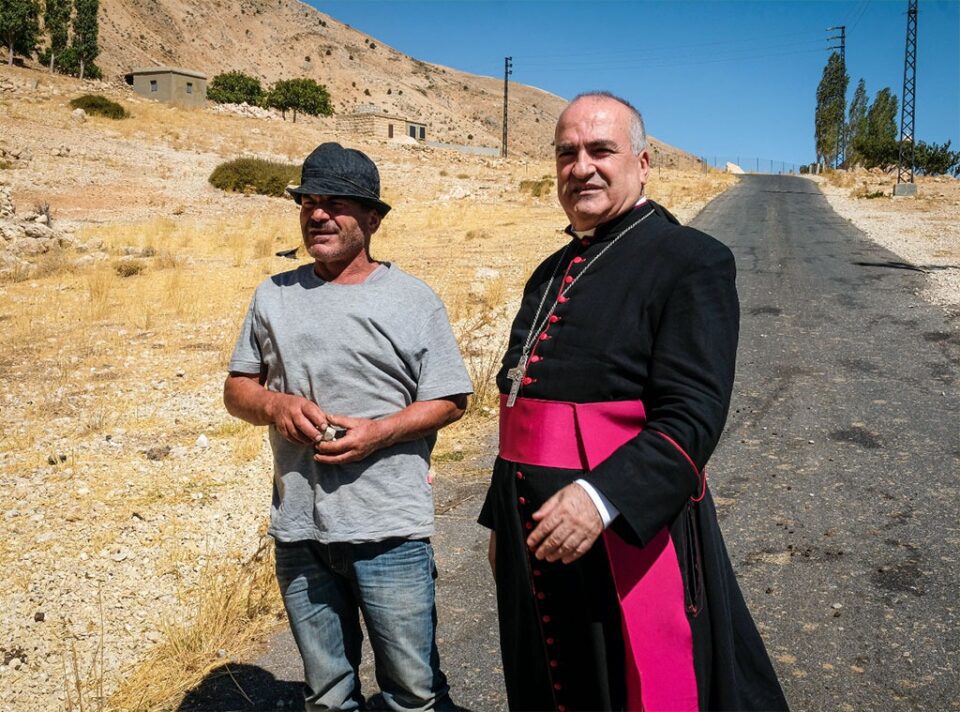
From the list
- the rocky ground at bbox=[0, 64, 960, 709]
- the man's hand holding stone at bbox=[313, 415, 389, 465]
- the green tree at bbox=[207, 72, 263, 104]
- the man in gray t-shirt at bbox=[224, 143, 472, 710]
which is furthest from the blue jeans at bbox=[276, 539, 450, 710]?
the green tree at bbox=[207, 72, 263, 104]

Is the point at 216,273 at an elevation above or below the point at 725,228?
below

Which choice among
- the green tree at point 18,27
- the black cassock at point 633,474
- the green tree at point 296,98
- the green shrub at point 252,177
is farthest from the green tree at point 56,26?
the black cassock at point 633,474

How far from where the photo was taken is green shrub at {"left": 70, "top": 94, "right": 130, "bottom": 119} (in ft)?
110

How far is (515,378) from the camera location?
208 cm

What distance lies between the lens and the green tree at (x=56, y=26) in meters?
63.2

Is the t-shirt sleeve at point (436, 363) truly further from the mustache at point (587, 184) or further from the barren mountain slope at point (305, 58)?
the barren mountain slope at point (305, 58)

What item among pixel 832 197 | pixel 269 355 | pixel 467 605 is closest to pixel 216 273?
pixel 467 605

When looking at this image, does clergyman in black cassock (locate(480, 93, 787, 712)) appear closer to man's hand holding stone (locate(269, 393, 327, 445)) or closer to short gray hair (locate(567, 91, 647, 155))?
short gray hair (locate(567, 91, 647, 155))

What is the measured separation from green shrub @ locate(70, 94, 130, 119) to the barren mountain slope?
134ft

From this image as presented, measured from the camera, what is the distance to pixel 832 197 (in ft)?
107

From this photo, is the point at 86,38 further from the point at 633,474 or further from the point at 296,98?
the point at 633,474

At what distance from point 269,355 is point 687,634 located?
1.42 m

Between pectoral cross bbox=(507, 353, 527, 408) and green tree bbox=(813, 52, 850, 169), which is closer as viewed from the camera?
pectoral cross bbox=(507, 353, 527, 408)

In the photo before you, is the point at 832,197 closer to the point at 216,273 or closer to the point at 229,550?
the point at 216,273
